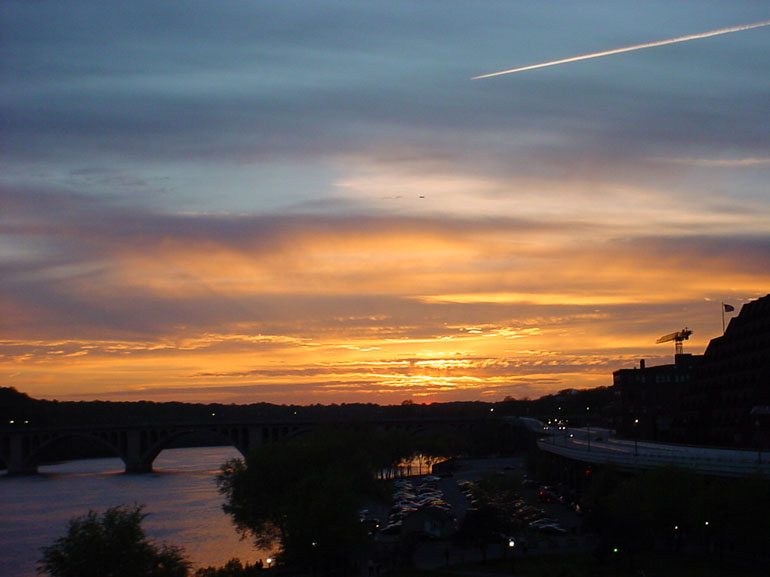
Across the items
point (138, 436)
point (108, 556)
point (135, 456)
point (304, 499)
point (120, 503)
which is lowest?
point (120, 503)

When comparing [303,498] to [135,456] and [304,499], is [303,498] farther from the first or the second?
[135,456]

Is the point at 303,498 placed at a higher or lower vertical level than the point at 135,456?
higher

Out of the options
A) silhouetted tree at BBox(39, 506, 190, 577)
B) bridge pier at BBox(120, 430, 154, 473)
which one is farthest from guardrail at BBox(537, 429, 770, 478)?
bridge pier at BBox(120, 430, 154, 473)

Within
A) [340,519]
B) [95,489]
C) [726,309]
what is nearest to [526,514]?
[340,519]

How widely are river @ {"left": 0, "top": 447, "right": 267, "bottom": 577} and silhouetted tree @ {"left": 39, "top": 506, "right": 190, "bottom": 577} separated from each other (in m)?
13.0

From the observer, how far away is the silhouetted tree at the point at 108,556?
3155 centimetres

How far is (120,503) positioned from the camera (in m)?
94.3

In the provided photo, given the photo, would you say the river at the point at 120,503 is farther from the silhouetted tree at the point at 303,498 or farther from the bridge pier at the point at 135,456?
the silhouetted tree at the point at 303,498

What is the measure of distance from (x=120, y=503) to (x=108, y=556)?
66573mm

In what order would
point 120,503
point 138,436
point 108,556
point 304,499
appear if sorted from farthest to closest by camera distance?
point 138,436 → point 120,503 → point 304,499 → point 108,556

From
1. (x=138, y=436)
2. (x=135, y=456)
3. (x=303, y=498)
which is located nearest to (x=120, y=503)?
(x=303, y=498)

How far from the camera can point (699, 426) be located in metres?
99.4

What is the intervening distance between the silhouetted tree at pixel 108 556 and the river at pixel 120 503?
13.0m

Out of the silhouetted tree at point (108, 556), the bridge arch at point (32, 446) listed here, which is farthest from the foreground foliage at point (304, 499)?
the bridge arch at point (32, 446)
